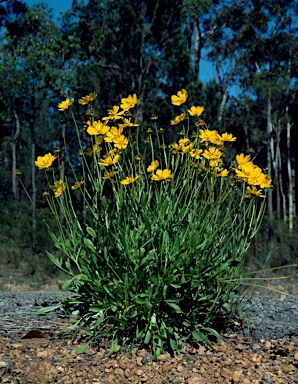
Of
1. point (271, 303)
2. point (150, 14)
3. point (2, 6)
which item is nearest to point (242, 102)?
point (150, 14)

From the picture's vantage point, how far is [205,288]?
280 cm

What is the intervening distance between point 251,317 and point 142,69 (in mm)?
11142

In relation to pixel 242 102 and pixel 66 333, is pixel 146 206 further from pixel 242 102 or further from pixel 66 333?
pixel 242 102

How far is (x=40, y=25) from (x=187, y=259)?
1561 cm

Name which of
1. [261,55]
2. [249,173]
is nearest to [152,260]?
[249,173]

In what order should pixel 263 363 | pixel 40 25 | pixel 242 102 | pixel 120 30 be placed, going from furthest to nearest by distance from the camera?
pixel 242 102 → pixel 40 25 → pixel 120 30 → pixel 263 363

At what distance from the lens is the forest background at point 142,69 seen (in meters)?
12.6

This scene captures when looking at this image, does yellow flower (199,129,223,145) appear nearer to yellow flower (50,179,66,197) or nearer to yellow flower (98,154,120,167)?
yellow flower (98,154,120,167)

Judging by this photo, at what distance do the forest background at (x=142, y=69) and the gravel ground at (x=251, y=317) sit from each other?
5273 millimetres

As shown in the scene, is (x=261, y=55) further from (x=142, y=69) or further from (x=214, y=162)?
(x=214, y=162)

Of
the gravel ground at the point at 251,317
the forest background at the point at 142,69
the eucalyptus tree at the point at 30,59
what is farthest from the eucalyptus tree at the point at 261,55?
the gravel ground at the point at 251,317

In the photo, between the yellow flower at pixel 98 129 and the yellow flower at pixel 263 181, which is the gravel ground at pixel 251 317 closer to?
the yellow flower at pixel 263 181

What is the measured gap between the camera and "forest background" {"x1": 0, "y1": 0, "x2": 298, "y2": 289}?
497 inches

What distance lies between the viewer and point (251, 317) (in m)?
3.21
